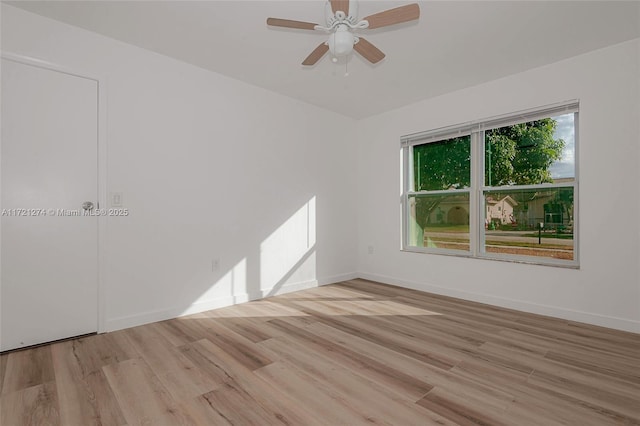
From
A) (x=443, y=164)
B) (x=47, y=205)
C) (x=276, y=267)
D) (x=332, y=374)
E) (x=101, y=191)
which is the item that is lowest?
(x=332, y=374)

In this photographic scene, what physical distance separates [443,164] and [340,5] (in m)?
2.78

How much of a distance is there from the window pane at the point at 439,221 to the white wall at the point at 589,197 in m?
0.26

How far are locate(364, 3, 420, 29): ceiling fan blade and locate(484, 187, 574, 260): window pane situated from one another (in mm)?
2481

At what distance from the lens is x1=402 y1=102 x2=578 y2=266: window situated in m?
3.20

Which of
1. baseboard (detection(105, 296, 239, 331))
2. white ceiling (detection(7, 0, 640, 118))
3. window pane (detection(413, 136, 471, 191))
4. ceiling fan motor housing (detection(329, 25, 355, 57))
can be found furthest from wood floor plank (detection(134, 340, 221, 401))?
window pane (detection(413, 136, 471, 191))

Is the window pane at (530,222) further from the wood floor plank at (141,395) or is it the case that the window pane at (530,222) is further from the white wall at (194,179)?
the wood floor plank at (141,395)

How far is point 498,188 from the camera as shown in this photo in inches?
142

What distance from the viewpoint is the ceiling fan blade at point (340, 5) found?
1870 mm

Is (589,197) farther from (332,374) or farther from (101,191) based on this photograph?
(101,191)

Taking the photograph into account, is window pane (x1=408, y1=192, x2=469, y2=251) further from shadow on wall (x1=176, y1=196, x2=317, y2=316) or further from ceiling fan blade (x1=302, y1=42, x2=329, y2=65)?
ceiling fan blade (x1=302, y1=42, x2=329, y2=65)

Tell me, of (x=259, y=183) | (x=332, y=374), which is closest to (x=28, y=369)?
(x=332, y=374)

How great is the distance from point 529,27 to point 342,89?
1915 millimetres

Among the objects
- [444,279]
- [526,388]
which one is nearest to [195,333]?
[526,388]

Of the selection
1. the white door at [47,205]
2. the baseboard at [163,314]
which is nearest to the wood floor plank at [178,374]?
the baseboard at [163,314]
